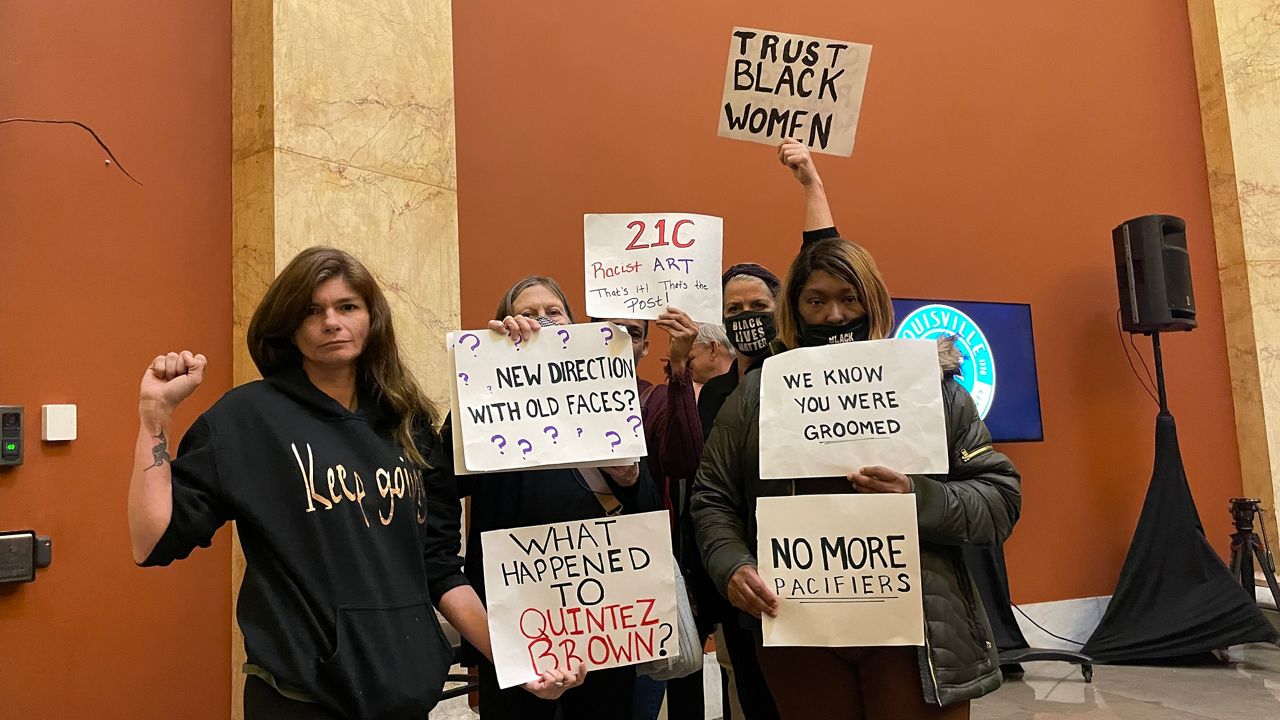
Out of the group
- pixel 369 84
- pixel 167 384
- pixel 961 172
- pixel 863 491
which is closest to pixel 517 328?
pixel 167 384

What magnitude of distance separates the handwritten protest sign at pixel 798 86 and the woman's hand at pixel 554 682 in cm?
139

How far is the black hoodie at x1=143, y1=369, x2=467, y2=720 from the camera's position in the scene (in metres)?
1.35

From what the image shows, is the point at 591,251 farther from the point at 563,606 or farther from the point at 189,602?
the point at 189,602

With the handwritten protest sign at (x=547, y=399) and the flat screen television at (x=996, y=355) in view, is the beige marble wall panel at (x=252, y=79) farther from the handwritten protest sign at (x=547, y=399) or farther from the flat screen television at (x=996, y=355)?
the flat screen television at (x=996, y=355)

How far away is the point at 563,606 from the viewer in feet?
5.21

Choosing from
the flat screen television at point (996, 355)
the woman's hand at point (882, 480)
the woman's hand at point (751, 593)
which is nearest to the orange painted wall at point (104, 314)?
the woman's hand at point (751, 593)

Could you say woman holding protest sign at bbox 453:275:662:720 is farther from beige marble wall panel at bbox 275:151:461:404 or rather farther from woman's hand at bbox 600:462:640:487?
beige marble wall panel at bbox 275:151:461:404

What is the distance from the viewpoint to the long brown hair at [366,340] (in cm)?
152

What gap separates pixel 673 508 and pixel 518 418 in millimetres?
842

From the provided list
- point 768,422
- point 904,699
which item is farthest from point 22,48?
point 904,699

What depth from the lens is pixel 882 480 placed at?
1.55 metres

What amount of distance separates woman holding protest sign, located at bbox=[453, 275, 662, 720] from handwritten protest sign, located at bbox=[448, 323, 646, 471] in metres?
0.09

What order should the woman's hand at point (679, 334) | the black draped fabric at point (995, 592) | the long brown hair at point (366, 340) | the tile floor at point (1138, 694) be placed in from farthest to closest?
the black draped fabric at point (995, 592)
the tile floor at point (1138, 694)
the woman's hand at point (679, 334)
the long brown hair at point (366, 340)

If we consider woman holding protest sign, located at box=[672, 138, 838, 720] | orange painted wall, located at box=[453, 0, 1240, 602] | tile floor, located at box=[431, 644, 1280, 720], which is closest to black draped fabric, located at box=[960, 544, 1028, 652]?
tile floor, located at box=[431, 644, 1280, 720]
